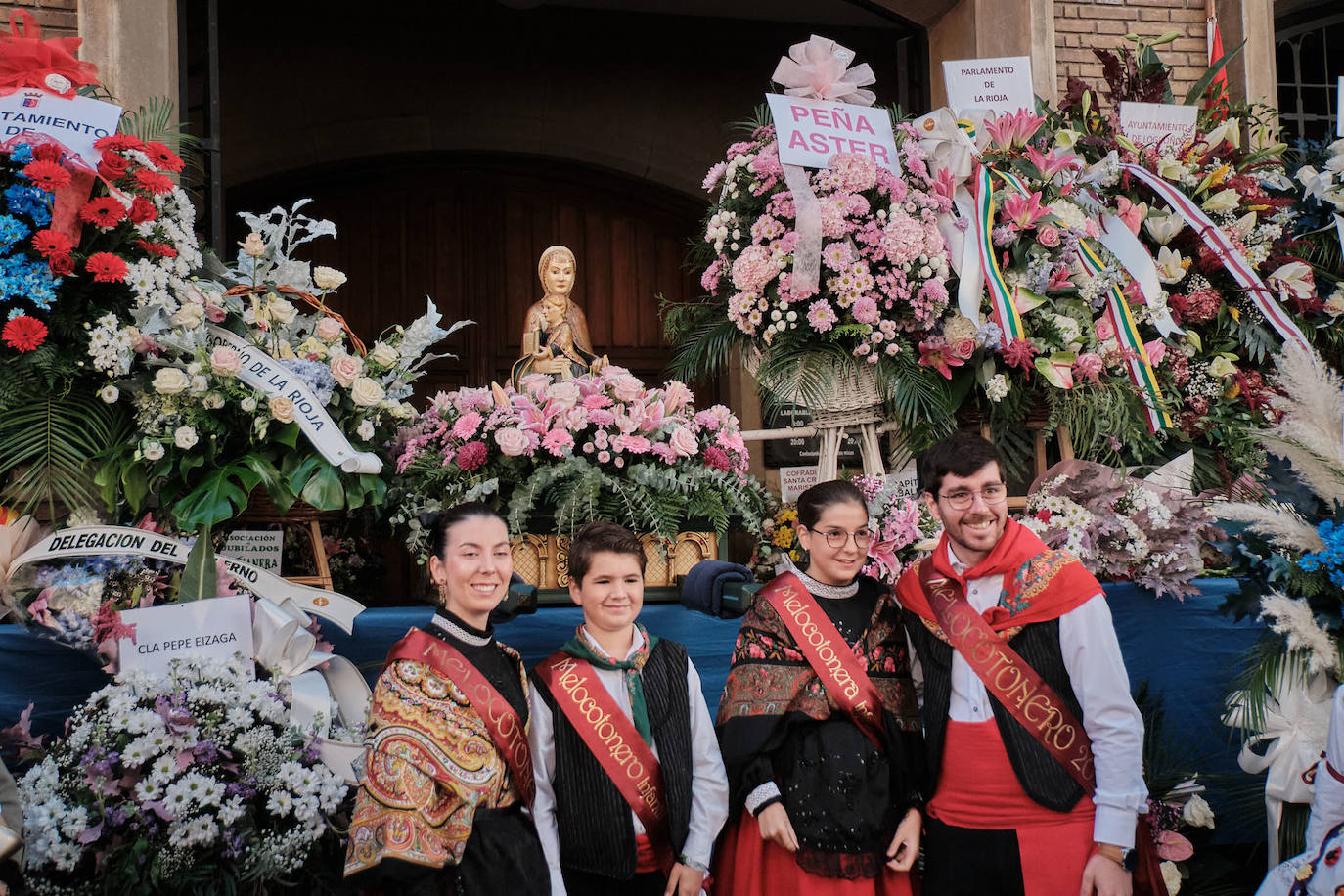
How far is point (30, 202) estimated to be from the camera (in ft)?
12.2

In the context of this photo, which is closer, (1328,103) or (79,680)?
(79,680)

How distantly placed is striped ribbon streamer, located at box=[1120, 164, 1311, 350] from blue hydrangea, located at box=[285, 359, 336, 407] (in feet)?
10.7

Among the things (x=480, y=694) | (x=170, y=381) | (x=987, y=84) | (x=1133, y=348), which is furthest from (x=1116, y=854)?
(x=987, y=84)

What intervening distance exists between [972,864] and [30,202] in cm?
329

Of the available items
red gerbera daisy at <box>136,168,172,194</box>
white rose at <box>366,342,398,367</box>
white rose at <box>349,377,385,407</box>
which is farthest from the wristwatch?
red gerbera daisy at <box>136,168,172,194</box>

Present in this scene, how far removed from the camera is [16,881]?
291cm

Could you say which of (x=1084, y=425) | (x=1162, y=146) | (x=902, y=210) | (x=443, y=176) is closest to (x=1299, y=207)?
(x=1162, y=146)

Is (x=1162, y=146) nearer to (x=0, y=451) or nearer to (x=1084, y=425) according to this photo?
(x=1084, y=425)

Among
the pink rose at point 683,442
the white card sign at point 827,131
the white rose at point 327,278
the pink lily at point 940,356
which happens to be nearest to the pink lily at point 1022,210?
the white card sign at point 827,131

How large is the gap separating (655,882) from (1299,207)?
4.30m

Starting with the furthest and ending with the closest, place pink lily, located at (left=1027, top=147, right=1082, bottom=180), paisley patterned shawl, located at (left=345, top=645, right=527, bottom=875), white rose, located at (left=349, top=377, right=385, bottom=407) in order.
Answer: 1. pink lily, located at (left=1027, top=147, right=1082, bottom=180)
2. white rose, located at (left=349, top=377, right=385, bottom=407)
3. paisley patterned shawl, located at (left=345, top=645, right=527, bottom=875)

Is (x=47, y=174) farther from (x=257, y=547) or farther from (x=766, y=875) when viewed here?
(x=766, y=875)

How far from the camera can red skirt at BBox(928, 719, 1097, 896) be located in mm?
2631

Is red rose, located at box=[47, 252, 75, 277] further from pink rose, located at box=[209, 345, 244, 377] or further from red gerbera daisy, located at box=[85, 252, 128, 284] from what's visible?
pink rose, located at box=[209, 345, 244, 377]
